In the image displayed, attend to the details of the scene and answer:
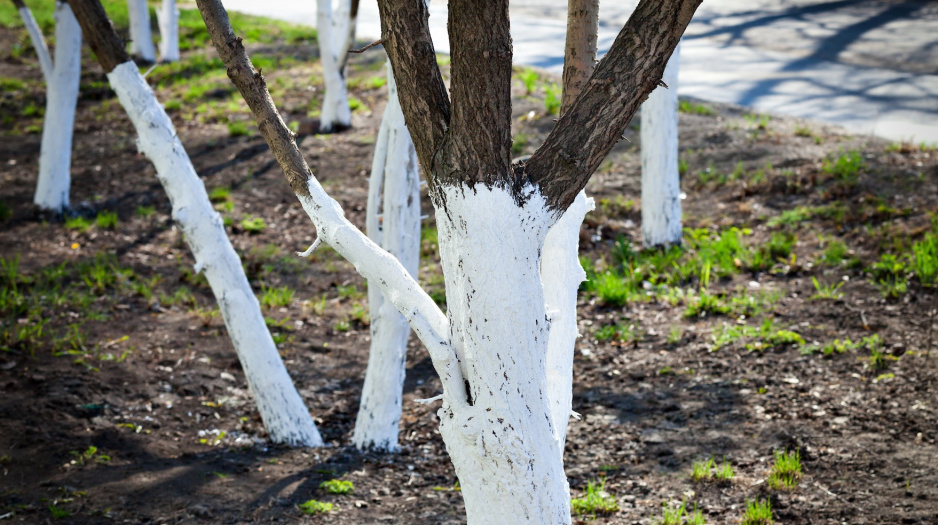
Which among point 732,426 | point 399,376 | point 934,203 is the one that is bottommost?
point 732,426

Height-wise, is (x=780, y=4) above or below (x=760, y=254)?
above

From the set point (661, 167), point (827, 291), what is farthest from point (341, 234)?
point (661, 167)

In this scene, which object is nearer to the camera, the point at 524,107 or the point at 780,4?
the point at 524,107

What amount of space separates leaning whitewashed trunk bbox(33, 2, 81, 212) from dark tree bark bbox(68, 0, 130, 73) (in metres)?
3.54

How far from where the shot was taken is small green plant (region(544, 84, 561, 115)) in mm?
8922

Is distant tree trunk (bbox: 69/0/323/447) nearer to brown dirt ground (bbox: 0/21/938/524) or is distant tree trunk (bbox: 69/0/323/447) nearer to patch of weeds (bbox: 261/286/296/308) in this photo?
brown dirt ground (bbox: 0/21/938/524)

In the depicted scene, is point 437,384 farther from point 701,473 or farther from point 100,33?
point 100,33

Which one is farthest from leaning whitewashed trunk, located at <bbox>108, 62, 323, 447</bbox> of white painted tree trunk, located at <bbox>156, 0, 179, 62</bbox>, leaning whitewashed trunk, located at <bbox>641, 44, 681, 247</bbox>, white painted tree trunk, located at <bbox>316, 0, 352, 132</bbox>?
white painted tree trunk, located at <bbox>156, 0, 179, 62</bbox>

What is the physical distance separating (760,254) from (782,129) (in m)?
2.50

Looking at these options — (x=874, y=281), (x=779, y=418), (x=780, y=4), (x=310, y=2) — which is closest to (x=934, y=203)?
(x=874, y=281)

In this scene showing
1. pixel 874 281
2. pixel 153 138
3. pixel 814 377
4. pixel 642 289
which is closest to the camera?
pixel 153 138

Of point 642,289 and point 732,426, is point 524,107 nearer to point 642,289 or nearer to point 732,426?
point 642,289

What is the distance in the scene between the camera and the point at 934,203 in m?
6.27

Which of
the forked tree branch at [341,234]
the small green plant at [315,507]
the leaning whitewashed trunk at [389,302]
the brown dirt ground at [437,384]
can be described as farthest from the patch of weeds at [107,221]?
the forked tree branch at [341,234]
